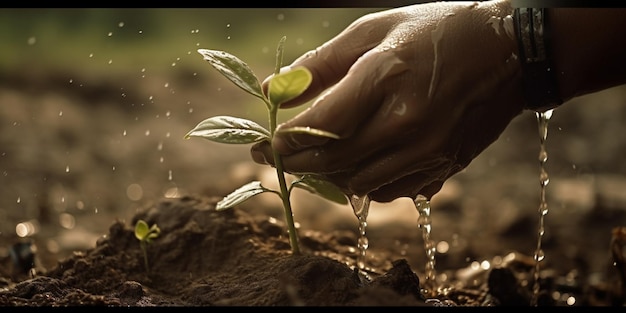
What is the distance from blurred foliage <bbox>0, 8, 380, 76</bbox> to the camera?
4750 millimetres

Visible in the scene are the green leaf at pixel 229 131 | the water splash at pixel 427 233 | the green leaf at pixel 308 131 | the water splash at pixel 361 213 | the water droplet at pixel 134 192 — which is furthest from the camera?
the water droplet at pixel 134 192

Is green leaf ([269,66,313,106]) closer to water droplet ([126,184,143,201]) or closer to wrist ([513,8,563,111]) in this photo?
wrist ([513,8,563,111])

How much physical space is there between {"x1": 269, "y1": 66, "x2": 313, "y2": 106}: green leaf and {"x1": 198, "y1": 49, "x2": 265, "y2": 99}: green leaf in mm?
90

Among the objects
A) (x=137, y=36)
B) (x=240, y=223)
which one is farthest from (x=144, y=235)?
(x=137, y=36)

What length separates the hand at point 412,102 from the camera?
157 centimetres

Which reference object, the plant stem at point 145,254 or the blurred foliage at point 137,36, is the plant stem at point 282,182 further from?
the blurred foliage at point 137,36

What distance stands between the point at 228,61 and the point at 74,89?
3024mm

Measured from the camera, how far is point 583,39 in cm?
173

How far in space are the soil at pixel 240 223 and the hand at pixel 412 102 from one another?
8.6 inches

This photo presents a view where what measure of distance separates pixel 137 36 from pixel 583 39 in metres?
3.88

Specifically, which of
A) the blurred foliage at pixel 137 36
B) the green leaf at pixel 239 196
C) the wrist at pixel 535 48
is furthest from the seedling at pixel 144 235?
the blurred foliage at pixel 137 36

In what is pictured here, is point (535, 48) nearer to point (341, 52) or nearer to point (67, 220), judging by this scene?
point (341, 52)

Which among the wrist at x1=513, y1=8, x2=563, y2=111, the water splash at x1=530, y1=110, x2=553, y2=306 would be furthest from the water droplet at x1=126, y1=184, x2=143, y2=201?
the wrist at x1=513, y1=8, x2=563, y2=111

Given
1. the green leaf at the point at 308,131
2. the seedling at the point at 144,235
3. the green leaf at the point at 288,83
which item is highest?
the green leaf at the point at 288,83
